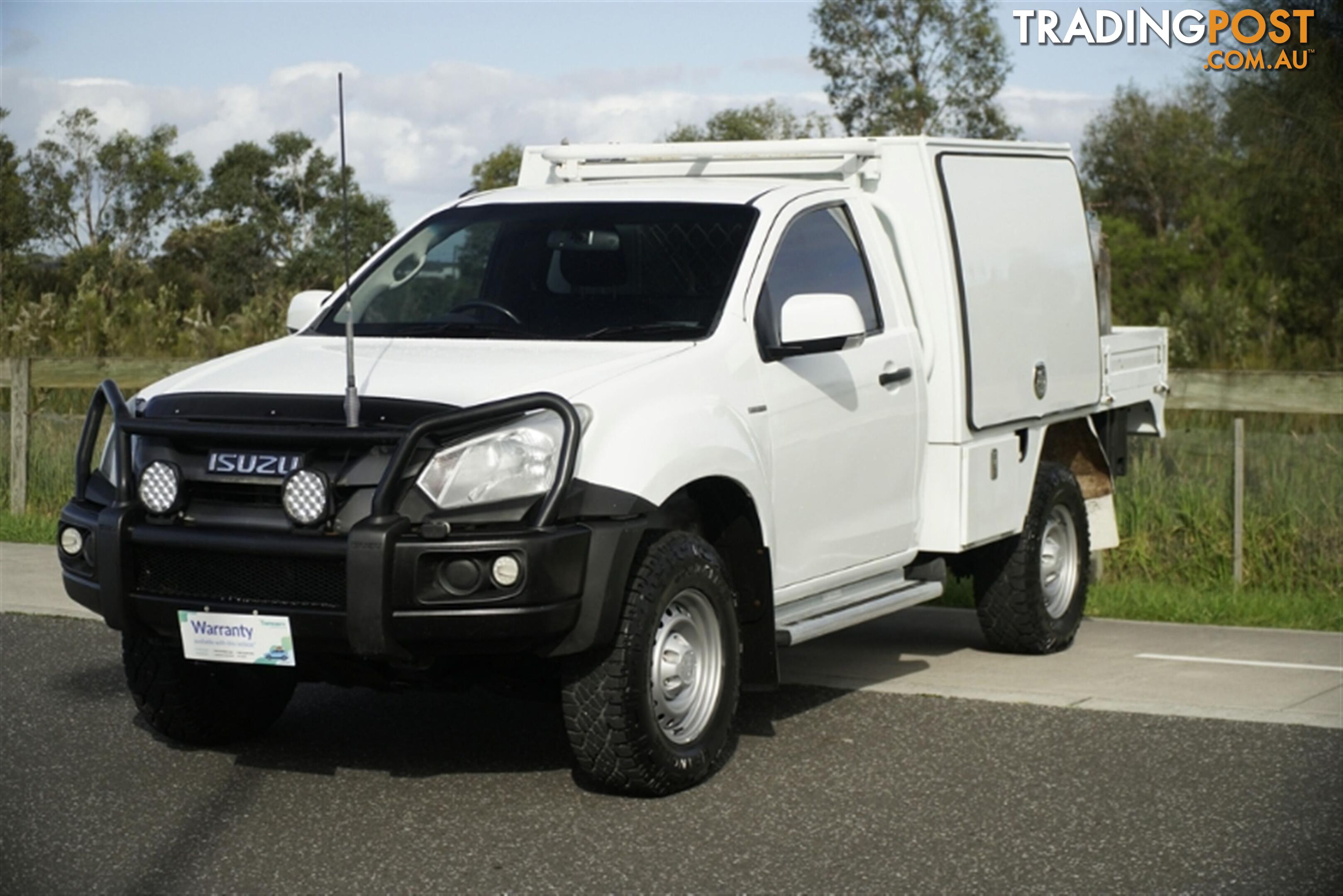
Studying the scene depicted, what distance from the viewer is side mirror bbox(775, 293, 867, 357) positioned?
6.95 m

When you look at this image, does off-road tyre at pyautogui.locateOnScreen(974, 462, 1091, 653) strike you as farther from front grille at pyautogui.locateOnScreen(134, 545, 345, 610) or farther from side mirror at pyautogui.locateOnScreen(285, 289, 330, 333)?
front grille at pyautogui.locateOnScreen(134, 545, 345, 610)

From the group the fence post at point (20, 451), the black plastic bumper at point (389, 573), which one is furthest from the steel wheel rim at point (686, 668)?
the fence post at point (20, 451)

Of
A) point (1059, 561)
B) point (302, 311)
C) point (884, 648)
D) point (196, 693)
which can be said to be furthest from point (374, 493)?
point (1059, 561)

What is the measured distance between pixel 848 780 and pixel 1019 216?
3.54 m

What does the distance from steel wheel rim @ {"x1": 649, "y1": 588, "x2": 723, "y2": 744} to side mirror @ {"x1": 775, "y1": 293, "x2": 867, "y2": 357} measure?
1.03 m

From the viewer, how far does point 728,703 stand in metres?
6.71

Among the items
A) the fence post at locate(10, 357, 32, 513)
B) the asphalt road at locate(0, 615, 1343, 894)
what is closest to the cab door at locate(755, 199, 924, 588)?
the asphalt road at locate(0, 615, 1343, 894)

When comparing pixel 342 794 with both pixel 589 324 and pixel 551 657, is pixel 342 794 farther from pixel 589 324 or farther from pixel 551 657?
pixel 589 324

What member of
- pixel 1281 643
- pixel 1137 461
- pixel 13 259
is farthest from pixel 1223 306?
pixel 1281 643

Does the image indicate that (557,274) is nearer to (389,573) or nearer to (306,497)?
(306,497)

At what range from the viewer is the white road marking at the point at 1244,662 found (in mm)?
9023

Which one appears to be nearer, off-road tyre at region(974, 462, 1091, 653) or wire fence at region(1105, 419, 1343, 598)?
off-road tyre at region(974, 462, 1091, 653)

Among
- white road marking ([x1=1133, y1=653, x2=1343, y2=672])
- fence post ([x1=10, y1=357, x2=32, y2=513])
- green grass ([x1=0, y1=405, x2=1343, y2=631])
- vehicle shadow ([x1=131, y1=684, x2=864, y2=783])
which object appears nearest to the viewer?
vehicle shadow ([x1=131, y1=684, x2=864, y2=783])

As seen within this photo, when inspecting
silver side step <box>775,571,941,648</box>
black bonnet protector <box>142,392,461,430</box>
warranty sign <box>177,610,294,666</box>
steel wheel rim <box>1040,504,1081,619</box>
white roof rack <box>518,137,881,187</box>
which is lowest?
steel wheel rim <box>1040,504,1081,619</box>
